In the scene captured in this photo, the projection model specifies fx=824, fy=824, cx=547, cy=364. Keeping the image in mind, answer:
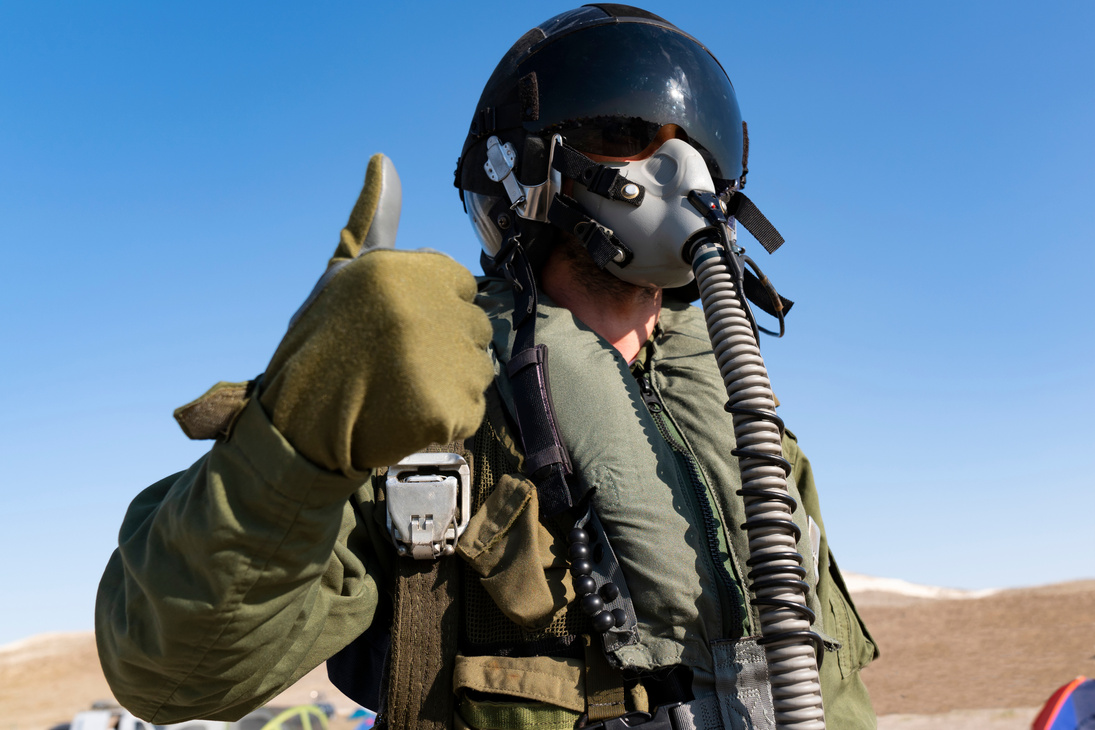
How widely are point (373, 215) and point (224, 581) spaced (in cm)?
61

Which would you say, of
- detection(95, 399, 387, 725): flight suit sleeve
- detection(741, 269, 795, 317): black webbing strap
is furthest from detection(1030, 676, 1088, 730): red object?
detection(95, 399, 387, 725): flight suit sleeve

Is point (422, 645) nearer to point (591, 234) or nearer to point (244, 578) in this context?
point (244, 578)

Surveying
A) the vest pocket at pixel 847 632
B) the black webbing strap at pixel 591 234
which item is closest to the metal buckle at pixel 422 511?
the black webbing strap at pixel 591 234

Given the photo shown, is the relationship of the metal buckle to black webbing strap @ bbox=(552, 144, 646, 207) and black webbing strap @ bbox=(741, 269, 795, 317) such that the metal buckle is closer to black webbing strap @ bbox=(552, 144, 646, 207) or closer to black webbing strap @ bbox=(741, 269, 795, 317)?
black webbing strap @ bbox=(552, 144, 646, 207)

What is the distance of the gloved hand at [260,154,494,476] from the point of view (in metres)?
1.12

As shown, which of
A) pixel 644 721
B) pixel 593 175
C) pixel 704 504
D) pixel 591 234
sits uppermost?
pixel 593 175

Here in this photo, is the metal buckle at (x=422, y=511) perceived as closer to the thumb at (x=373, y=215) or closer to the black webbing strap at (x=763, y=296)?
the thumb at (x=373, y=215)

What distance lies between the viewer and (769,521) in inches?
71.0

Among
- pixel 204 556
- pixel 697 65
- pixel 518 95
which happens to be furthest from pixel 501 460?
pixel 697 65

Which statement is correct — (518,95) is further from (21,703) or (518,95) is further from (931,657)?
(21,703)

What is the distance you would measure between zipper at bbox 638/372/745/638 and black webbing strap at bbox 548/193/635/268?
1.16 feet

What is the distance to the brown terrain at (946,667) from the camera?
1348 cm

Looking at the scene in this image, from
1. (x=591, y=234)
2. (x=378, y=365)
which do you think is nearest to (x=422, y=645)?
(x=378, y=365)

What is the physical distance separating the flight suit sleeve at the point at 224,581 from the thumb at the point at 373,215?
284 mm
